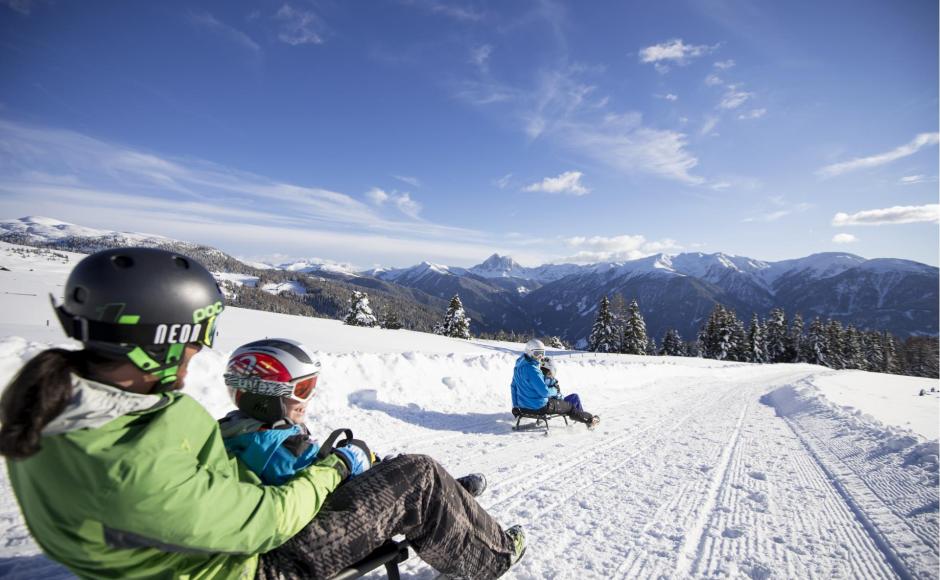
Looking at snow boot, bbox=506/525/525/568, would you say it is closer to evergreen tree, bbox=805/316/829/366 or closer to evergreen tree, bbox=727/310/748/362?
evergreen tree, bbox=727/310/748/362

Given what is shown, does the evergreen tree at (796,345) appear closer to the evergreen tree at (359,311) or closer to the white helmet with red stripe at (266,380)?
the evergreen tree at (359,311)

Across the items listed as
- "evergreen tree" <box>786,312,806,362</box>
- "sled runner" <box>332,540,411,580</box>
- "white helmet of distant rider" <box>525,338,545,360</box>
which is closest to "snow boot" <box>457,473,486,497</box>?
"sled runner" <box>332,540,411,580</box>

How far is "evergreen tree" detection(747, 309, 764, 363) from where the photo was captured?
189ft

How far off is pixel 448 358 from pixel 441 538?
934 cm

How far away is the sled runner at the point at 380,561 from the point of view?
8.08 feet

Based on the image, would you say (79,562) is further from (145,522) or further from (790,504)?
(790,504)

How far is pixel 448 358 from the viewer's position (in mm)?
12031

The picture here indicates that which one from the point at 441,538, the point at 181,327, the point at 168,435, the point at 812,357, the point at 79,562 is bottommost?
the point at 812,357

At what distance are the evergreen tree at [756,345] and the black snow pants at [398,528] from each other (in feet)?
219

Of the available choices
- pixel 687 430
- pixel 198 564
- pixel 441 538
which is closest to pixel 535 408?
pixel 687 430

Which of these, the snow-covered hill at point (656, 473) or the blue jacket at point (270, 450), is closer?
the blue jacket at point (270, 450)

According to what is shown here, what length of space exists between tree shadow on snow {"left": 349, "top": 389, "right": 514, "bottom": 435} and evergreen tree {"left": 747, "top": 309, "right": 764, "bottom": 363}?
6184cm

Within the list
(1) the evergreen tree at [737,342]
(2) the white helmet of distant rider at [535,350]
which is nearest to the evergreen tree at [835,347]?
(1) the evergreen tree at [737,342]

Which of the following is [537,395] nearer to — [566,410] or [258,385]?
[566,410]
